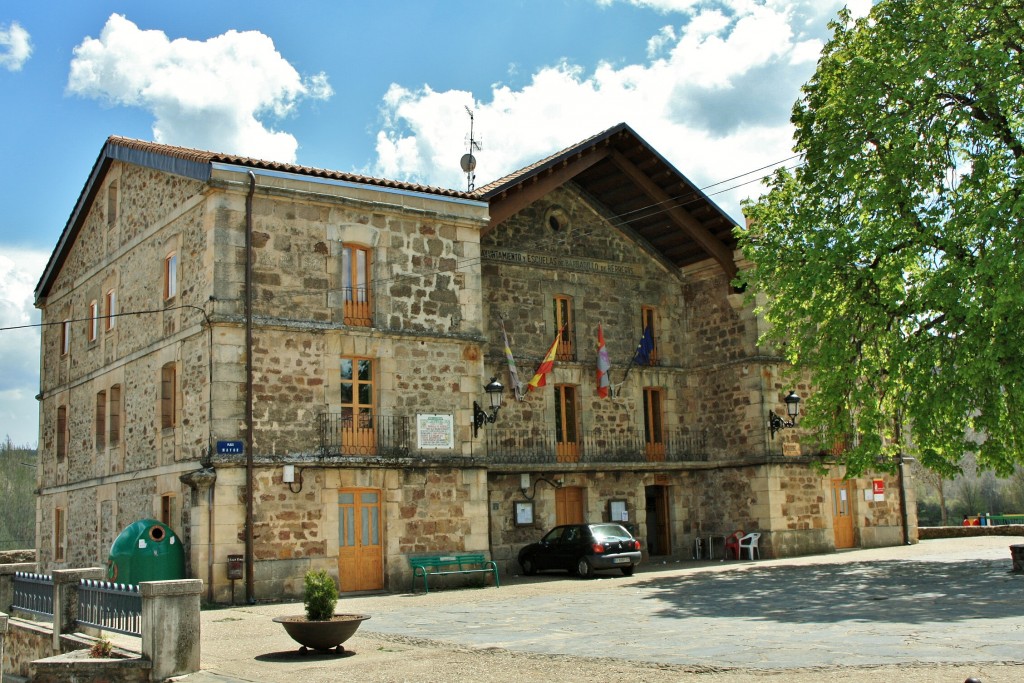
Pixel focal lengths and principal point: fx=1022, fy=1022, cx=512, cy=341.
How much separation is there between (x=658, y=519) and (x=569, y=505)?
3.09 meters

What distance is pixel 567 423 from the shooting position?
83.3 ft

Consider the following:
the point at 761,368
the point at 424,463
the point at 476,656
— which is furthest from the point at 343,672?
the point at 761,368

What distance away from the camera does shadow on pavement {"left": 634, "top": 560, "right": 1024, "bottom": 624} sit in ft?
43.8

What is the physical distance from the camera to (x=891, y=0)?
18.9 meters

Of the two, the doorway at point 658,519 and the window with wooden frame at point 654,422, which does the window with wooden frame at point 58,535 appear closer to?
the doorway at point 658,519

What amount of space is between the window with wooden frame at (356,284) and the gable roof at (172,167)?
1.42 metres

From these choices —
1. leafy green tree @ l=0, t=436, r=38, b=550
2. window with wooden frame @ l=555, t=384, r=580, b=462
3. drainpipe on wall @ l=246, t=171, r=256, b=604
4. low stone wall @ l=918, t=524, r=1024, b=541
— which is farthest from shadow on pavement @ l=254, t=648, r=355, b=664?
leafy green tree @ l=0, t=436, r=38, b=550

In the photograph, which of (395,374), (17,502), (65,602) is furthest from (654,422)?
(17,502)

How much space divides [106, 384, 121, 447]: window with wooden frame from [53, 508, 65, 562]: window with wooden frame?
14.3 feet

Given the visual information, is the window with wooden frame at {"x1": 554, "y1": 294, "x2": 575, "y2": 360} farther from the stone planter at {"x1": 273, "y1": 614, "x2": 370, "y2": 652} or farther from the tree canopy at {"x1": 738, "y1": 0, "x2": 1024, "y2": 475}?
the stone planter at {"x1": 273, "y1": 614, "x2": 370, "y2": 652}

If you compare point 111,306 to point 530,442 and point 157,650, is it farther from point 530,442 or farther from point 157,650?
point 157,650

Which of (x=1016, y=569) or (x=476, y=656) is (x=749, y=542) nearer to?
(x=1016, y=569)

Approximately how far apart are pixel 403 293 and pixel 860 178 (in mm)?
9051

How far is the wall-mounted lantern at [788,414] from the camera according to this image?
79.7 feet
